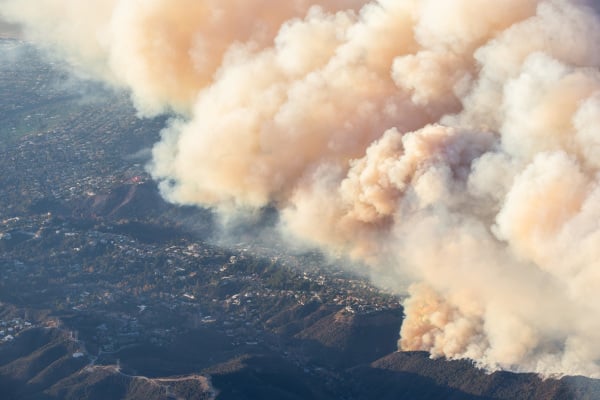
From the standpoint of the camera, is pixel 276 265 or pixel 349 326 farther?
pixel 276 265

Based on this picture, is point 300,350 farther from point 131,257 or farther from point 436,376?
point 131,257

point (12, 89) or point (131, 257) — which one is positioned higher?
point (12, 89)

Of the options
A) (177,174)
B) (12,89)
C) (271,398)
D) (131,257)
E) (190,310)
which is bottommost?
(271,398)

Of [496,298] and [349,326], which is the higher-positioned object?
[349,326]

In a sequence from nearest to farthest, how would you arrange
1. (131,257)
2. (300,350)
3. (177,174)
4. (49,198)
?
(300,350) → (131,257) → (177,174) → (49,198)

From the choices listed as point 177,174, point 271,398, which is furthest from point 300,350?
point 177,174

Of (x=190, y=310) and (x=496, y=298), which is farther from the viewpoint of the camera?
(x=190, y=310)

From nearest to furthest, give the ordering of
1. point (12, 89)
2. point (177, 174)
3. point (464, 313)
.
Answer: point (464, 313) → point (177, 174) → point (12, 89)

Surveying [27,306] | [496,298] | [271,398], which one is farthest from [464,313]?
[27,306]

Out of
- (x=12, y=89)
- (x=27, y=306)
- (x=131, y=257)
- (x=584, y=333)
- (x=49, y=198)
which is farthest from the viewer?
(x=12, y=89)

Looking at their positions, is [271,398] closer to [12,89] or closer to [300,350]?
[300,350]
